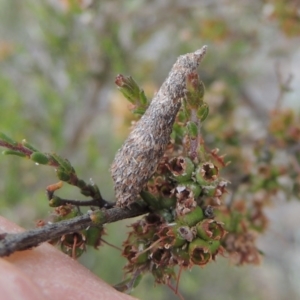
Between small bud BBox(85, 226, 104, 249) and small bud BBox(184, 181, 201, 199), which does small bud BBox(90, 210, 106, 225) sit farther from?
small bud BBox(184, 181, 201, 199)

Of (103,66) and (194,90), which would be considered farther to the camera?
(103,66)

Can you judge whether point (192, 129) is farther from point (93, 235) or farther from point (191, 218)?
point (93, 235)

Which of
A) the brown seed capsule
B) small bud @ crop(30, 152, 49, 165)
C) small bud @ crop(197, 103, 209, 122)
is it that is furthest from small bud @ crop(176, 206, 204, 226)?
small bud @ crop(30, 152, 49, 165)

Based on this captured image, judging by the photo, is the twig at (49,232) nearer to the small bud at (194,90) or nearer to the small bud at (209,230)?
the small bud at (209,230)

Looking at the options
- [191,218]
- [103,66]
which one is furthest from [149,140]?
[103,66]

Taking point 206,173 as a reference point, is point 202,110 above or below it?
above

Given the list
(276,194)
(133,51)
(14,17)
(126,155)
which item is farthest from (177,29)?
(126,155)
